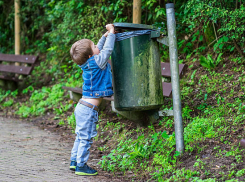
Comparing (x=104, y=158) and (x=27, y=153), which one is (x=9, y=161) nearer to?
(x=27, y=153)

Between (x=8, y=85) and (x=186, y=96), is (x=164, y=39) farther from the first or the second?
(x=8, y=85)

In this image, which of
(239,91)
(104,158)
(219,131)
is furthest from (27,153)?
(239,91)

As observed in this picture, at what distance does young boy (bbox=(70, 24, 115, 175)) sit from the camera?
11.5 feet

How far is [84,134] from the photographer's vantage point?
3.60m

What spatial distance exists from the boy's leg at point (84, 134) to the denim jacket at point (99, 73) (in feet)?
0.63

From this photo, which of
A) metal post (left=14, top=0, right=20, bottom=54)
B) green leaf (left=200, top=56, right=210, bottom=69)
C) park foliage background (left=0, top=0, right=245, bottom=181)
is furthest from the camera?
metal post (left=14, top=0, right=20, bottom=54)

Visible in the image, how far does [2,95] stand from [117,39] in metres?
6.00

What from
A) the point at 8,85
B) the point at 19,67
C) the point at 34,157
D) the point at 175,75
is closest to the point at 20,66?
the point at 19,67

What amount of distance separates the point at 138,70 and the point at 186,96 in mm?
1547

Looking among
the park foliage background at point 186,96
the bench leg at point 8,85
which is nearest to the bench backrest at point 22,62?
the bench leg at point 8,85

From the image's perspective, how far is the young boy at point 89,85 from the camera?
349 centimetres

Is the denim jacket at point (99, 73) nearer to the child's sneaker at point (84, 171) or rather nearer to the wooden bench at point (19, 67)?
the child's sneaker at point (84, 171)

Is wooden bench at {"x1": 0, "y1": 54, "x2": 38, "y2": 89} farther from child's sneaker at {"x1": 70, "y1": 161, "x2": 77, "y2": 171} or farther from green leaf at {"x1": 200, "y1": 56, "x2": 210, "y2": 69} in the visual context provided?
child's sneaker at {"x1": 70, "y1": 161, "x2": 77, "y2": 171}

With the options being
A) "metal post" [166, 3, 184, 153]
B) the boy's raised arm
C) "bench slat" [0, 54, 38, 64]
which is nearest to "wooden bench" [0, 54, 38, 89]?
"bench slat" [0, 54, 38, 64]
